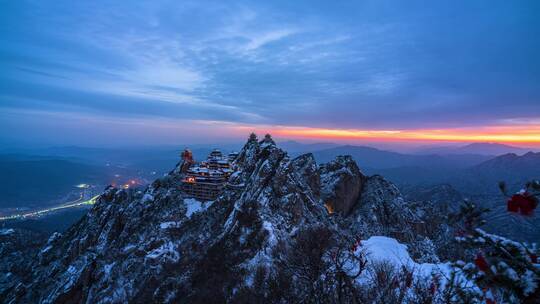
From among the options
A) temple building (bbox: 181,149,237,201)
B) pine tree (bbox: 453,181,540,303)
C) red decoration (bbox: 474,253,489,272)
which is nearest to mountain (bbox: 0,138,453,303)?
temple building (bbox: 181,149,237,201)

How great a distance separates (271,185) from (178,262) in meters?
18.0

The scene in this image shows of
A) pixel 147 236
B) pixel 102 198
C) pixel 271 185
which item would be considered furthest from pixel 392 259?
pixel 102 198

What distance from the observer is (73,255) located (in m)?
51.6

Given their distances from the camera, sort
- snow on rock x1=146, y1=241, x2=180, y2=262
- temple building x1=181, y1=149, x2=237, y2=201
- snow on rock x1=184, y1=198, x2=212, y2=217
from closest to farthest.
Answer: snow on rock x1=146, y1=241, x2=180, y2=262, snow on rock x1=184, y1=198, x2=212, y2=217, temple building x1=181, y1=149, x2=237, y2=201

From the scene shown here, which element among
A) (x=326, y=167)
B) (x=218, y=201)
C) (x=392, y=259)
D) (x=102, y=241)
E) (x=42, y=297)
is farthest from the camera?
(x=326, y=167)

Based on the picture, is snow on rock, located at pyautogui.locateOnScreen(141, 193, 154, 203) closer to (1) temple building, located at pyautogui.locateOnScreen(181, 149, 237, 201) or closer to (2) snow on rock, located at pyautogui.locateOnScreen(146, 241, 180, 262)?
(1) temple building, located at pyautogui.locateOnScreen(181, 149, 237, 201)

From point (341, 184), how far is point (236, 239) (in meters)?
33.1

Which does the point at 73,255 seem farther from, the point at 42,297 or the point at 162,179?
the point at 162,179

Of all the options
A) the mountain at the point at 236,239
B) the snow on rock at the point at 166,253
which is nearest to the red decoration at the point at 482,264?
the mountain at the point at 236,239

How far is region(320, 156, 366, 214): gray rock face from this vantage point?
58.0 meters

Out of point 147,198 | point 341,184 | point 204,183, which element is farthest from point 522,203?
point 147,198

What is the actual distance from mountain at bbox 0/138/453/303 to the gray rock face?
0.25 m

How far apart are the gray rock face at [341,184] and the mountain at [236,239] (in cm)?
25

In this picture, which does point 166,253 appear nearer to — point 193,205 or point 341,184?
point 193,205
